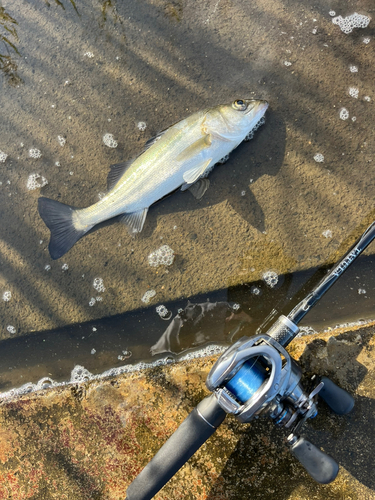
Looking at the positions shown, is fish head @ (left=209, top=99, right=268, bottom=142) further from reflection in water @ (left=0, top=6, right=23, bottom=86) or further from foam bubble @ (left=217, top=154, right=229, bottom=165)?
reflection in water @ (left=0, top=6, right=23, bottom=86)

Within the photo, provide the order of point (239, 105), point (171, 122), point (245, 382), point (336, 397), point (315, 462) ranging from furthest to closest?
point (171, 122) → point (239, 105) → point (336, 397) → point (315, 462) → point (245, 382)

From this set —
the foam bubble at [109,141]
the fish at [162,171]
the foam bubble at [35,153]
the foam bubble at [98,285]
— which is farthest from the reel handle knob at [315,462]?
the foam bubble at [35,153]

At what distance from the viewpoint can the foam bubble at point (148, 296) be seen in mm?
2791

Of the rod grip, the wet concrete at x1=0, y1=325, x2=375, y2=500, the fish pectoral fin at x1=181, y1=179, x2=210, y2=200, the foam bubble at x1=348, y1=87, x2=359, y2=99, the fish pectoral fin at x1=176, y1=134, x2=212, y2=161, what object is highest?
the foam bubble at x1=348, y1=87, x2=359, y2=99

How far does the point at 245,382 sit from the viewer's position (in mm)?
1791

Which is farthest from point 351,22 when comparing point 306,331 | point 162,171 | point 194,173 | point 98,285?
point 98,285

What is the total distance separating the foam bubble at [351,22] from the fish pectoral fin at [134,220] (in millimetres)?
2263

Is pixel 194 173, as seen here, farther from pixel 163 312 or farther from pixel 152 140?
pixel 163 312

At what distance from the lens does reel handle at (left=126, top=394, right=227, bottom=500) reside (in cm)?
193

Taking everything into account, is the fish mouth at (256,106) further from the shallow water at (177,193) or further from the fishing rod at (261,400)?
the fishing rod at (261,400)

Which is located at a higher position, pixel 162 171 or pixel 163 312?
pixel 162 171

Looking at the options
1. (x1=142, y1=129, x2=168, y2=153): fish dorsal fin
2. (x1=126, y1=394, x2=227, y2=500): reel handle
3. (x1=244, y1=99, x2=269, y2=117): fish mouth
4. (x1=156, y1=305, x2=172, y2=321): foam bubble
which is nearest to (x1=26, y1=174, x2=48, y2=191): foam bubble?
(x1=142, y1=129, x2=168, y2=153): fish dorsal fin

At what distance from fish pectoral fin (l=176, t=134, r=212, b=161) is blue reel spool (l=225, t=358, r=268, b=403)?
63.0 inches

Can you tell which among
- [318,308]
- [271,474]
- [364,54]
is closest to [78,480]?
[271,474]
